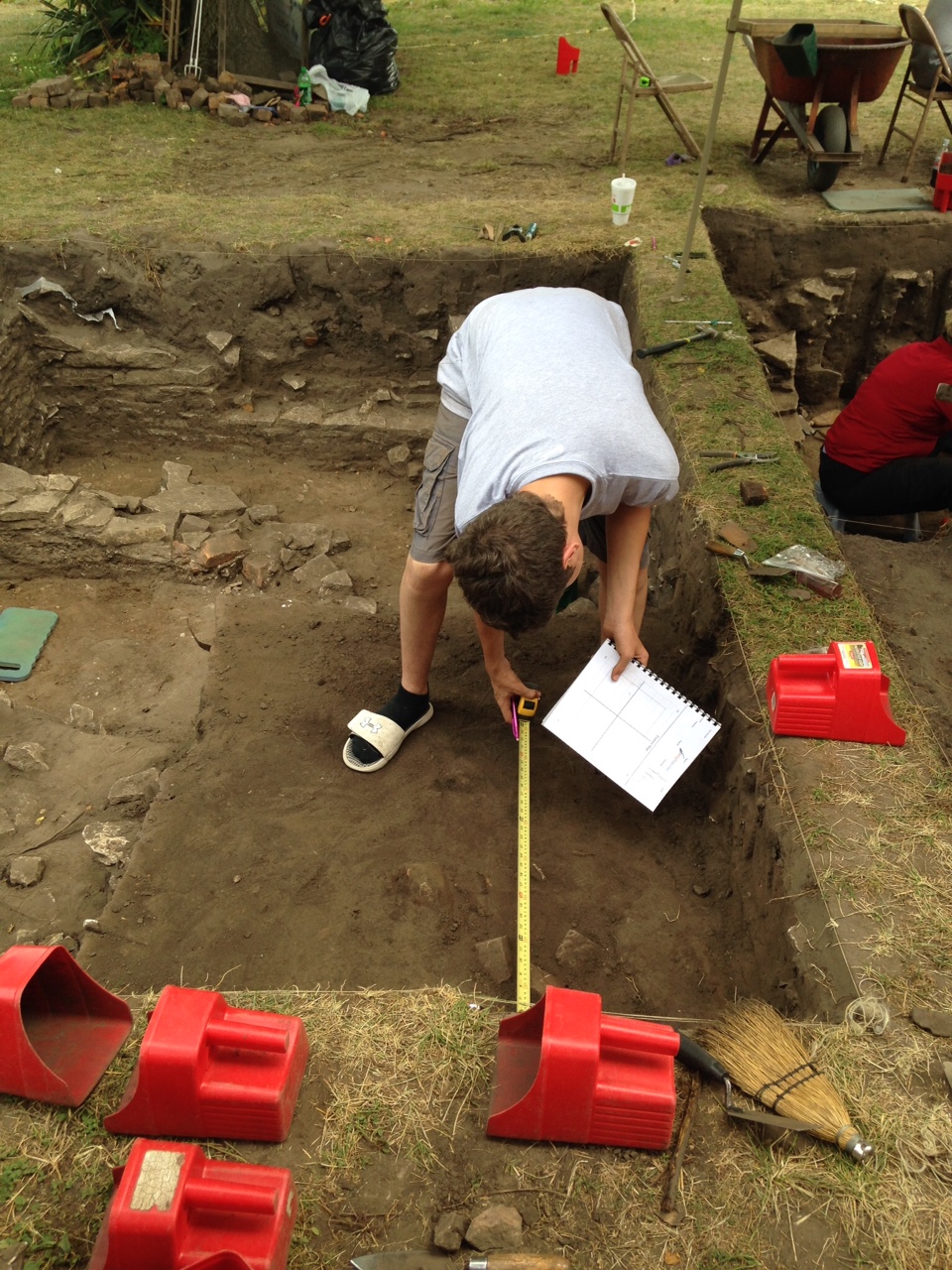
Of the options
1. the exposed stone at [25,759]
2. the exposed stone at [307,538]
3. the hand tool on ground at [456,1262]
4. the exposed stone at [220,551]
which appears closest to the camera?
the hand tool on ground at [456,1262]

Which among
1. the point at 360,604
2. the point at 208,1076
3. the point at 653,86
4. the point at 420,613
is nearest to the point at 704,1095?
the point at 208,1076

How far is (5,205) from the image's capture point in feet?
20.1

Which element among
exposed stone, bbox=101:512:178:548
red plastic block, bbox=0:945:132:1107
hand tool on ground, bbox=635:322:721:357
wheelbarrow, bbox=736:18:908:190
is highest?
wheelbarrow, bbox=736:18:908:190

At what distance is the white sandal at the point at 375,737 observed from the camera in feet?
11.4

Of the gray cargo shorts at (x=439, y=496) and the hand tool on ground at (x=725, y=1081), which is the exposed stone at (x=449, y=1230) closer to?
the hand tool on ground at (x=725, y=1081)

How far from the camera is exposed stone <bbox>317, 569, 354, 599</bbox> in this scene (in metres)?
4.67

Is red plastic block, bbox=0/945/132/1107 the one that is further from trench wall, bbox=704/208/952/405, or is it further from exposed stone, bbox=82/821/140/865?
trench wall, bbox=704/208/952/405

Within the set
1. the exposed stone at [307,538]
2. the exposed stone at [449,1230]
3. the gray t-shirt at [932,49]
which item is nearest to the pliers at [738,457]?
the exposed stone at [307,538]

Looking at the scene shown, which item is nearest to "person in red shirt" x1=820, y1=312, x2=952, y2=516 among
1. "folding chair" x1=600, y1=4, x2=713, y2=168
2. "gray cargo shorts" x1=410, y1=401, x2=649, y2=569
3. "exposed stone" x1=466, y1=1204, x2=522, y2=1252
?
"gray cargo shorts" x1=410, y1=401, x2=649, y2=569

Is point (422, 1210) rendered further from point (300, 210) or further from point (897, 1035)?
point (300, 210)

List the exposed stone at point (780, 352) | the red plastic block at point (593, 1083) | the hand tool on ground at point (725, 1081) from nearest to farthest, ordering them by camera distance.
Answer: the red plastic block at point (593, 1083)
the hand tool on ground at point (725, 1081)
the exposed stone at point (780, 352)

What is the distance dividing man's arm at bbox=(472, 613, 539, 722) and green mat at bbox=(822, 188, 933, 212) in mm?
5085

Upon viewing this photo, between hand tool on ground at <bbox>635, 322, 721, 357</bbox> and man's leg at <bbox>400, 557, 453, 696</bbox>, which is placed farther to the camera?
hand tool on ground at <bbox>635, 322, 721, 357</bbox>

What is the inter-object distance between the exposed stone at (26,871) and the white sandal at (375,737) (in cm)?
116
